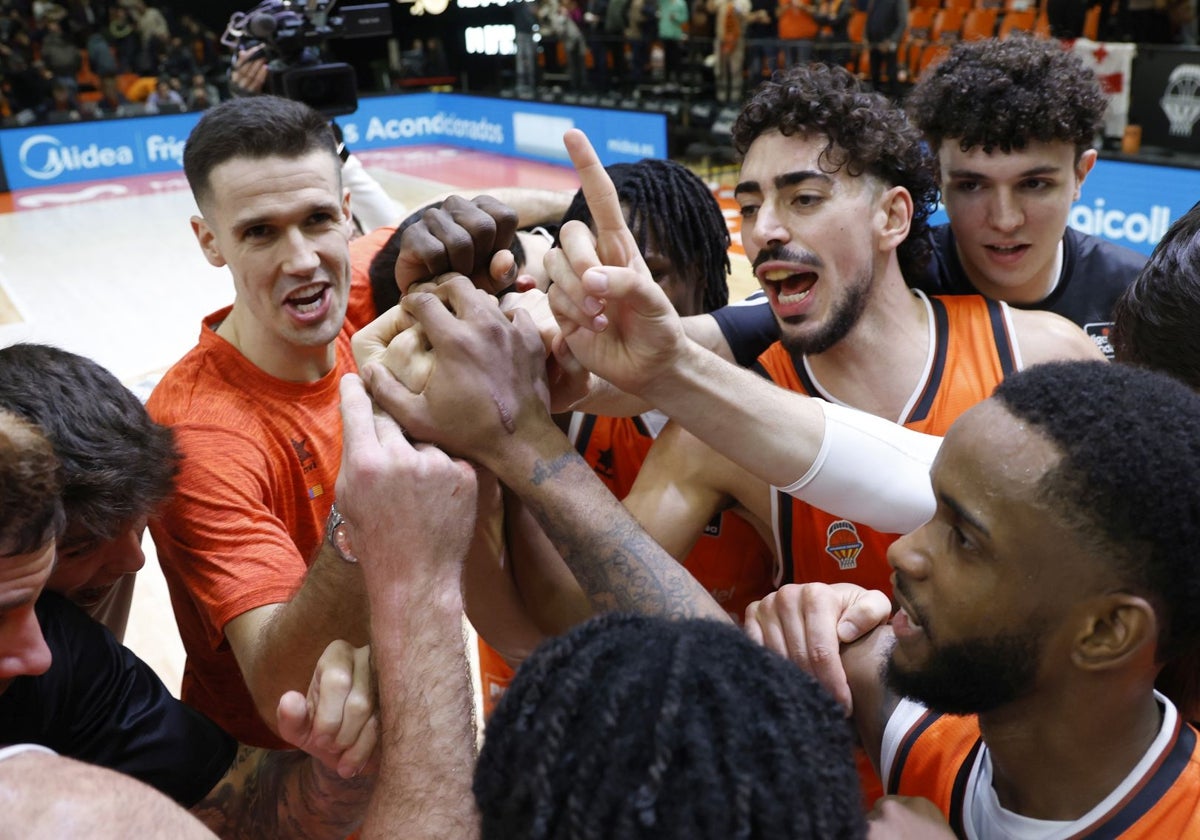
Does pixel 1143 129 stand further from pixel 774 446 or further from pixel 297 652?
pixel 297 652

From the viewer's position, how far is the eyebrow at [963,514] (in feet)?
4.57

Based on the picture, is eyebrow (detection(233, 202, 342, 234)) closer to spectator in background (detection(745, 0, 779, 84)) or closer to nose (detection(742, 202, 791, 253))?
nose (detection(742, 202, 791, 253))

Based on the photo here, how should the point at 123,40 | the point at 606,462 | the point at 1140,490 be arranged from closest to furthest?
the point at 1140,490 → the point at 606,462 → the point at 123,40

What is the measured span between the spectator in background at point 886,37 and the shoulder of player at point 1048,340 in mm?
10125

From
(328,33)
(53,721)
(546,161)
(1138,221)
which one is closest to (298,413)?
(53,721)

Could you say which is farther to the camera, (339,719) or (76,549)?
(76,549)

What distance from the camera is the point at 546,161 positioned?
50.8 ft

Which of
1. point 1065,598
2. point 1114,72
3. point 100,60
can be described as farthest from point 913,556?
point 100,60

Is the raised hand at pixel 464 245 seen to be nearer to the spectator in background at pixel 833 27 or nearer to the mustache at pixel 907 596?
the mustache at pixel 907 596

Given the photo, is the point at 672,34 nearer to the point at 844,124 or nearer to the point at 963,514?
the point at 844,124

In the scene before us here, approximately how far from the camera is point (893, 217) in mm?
2598

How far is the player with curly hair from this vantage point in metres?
2.85

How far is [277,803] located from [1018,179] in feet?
7.66

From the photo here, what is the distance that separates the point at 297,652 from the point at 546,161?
14.2m
